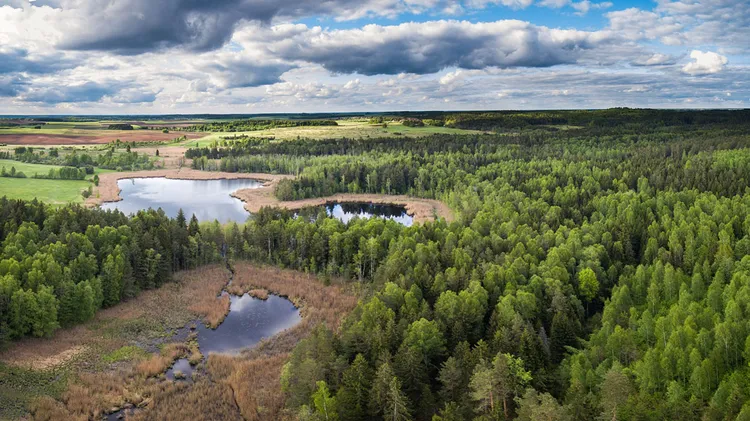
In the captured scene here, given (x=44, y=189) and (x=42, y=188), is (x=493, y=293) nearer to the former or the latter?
(x=44, y=189)

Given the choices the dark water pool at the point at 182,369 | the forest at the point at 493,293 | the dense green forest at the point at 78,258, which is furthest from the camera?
the dense green forest at the point at 78,258

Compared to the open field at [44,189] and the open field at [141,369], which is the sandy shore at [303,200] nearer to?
the open field at [44,189]

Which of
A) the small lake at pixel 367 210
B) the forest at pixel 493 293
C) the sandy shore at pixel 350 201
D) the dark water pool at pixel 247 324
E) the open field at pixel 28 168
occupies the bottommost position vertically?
the dark water pool at pixel 247 324

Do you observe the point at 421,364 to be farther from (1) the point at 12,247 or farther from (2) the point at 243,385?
(1) the point at 12,247

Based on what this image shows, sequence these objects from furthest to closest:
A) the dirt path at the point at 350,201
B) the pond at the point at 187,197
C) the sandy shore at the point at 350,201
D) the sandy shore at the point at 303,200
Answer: the sandy shore at the point at 350,201 < the dirt path at the point at 350,201 < the sandy shore at the point at 303,200 < the pond at the point at 187,197

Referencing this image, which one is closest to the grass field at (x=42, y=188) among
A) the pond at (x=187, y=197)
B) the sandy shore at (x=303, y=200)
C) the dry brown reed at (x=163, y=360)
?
the sandy shore at (x=303, y=200)

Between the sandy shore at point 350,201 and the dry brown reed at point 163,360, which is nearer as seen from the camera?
the dry brown reed at point 163,360

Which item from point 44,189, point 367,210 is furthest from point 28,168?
point 367,210

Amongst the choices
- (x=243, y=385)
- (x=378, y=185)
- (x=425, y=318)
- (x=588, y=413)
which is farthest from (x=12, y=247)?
(x=378, y=185)
